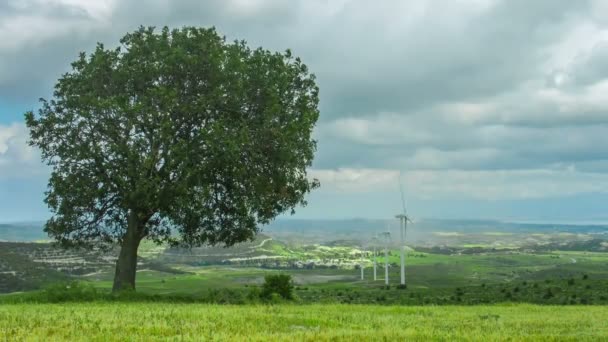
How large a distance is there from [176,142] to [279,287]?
1164 centimetres

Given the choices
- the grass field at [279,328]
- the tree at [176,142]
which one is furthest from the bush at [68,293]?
the grass field at [279,328]

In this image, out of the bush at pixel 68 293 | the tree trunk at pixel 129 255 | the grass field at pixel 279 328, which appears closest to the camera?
the grass field at pixel 279 328

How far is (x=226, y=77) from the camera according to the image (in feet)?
136

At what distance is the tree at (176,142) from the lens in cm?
3881

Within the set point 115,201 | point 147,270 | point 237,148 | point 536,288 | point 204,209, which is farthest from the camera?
point 147,270

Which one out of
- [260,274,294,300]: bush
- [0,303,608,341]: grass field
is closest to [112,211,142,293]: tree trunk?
[260,274,294,300]: bush

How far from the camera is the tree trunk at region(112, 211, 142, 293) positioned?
43.2 m

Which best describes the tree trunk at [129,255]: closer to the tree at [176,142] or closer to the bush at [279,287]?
the tree at [176,142]

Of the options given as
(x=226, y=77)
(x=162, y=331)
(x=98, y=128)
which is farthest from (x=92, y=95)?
(x=162, y=331)

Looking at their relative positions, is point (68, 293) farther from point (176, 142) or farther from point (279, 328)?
point (279, 328)

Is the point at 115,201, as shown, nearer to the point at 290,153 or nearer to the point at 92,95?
the point at 92,95

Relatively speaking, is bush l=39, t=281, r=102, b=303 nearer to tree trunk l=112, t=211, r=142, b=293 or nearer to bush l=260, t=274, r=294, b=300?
tree trunk l=112, t=211, r=142, b=293

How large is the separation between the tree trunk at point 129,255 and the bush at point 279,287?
38.5 ft

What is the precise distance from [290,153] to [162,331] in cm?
2442
